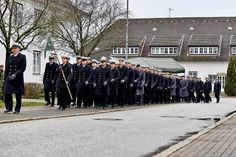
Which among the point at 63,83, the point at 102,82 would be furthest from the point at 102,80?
the point at 63,83

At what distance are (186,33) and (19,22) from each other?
181ft

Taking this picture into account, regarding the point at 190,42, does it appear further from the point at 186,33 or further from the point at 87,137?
the point at 87,137

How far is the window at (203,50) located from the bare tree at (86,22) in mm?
33898

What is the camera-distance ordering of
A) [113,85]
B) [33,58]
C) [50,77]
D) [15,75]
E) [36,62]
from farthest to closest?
[36,62] < [33,58] < [113,85] < [50,77] < [15,75]

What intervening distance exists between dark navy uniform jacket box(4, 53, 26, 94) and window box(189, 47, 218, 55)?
208 feet

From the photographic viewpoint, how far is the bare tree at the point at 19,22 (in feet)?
88.6

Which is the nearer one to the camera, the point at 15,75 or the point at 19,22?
the point at 15,75

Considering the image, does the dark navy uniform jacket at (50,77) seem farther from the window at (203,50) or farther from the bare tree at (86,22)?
the window at (203,50)

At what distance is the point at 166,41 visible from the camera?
82.4m

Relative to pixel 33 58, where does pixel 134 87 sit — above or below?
below

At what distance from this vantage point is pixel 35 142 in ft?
34.5

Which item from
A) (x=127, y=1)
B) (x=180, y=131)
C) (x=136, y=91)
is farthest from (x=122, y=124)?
(x=127, y=1)

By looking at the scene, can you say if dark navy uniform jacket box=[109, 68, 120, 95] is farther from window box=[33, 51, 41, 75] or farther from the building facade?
the building facade

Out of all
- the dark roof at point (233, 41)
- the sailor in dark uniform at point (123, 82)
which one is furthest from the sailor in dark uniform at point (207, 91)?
the dark roof at point (233, 41)
